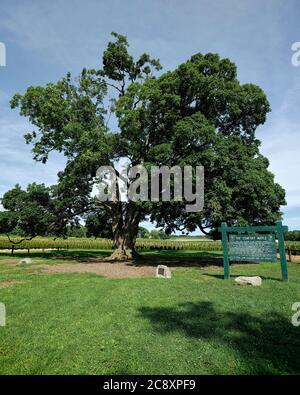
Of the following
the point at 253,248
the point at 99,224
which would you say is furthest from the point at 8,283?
the point at 99,224

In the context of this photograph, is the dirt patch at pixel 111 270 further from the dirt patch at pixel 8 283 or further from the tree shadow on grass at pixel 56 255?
the tree shadow on grass at pixel 56 255

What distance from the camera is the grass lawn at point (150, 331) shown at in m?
5.23

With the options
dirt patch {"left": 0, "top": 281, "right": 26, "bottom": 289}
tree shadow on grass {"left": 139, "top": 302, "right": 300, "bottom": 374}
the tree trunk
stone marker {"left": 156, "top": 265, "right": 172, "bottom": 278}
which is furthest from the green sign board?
the tree trunk

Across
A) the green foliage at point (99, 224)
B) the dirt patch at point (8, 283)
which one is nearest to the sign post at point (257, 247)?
the dirt patch at point (8, 283)

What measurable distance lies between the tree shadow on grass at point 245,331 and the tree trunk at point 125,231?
17.2 meters

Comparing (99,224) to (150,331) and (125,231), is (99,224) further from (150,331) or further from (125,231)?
(150,331)

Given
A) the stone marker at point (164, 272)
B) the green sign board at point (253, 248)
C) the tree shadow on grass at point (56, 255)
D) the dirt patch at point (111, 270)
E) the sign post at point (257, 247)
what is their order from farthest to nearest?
the tree shadow on grass at point (56, 255) < the dirt patch at point (111, 270) < the stone marker at point (164, 272) < the green sign board at point (253, 248) < the sign post at point (257, 247)

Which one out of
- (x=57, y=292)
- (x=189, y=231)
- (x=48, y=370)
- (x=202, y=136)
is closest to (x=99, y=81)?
(x=202, y=136)

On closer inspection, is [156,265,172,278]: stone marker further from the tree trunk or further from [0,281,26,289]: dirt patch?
the tree trunk

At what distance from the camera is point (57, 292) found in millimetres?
10914

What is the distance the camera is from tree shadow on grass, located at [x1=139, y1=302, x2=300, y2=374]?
5.27m

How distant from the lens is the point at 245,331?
675 centimetres

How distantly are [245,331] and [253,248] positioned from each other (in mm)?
7122
